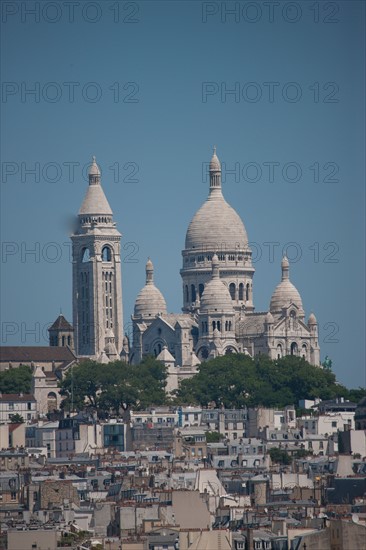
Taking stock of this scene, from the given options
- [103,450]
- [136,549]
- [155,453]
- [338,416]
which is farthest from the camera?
[338,416]

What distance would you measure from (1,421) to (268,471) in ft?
213

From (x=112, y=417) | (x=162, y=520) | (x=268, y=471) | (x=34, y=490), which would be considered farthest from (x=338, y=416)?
(x=162, y=520)

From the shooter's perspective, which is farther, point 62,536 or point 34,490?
point 34,490

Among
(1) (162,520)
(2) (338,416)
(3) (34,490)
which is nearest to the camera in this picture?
(1) (162,520)

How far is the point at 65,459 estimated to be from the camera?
149000 millimetres

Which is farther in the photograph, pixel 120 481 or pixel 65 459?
pixel 65 459

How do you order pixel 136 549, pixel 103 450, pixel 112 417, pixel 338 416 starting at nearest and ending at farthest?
1. pixel 136 549
2. pixel 103 450
3. pixel 338 416
4. pixel 112 417

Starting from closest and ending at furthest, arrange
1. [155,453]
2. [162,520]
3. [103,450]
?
[162,520]
[155,453]
[103,450]

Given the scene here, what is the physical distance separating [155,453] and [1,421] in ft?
145

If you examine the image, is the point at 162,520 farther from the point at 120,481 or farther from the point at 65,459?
the point at 65,459

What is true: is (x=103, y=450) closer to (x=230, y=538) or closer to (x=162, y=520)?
(x=162, y=520)

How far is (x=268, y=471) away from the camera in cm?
12756

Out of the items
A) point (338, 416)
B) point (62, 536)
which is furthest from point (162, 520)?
point (338, 416)

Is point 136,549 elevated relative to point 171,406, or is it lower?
lower
